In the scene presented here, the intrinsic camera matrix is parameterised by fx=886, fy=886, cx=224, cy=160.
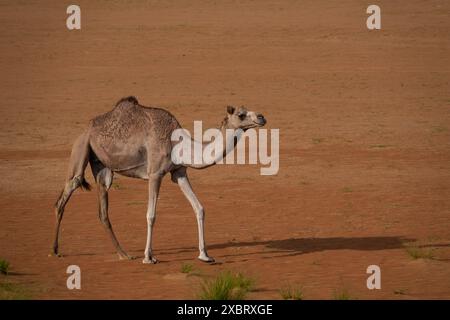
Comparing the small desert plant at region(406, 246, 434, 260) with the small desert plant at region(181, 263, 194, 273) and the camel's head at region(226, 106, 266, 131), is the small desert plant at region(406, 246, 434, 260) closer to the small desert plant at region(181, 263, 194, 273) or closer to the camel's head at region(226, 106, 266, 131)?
the camel's head at region(226, 106, 266, 131)

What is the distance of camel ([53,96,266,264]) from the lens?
11.0 m

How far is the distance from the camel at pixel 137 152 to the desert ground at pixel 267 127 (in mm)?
729

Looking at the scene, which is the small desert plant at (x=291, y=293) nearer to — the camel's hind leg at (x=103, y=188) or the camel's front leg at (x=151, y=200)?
the camel's front leg at (x=151, y=200)

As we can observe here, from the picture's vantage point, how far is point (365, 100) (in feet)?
95.1

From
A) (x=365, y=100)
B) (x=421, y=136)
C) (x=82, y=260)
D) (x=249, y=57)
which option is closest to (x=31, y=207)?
(x=82, y=260)

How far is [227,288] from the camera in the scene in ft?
30.6

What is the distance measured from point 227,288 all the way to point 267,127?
14728 mm

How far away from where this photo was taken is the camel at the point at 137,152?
1103 cm

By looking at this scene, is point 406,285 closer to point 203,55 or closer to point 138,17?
point 203,55

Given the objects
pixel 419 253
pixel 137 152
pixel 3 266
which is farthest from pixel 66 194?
pixel 419 253

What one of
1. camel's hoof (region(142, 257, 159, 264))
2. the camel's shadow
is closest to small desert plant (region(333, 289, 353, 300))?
the camel's shadow

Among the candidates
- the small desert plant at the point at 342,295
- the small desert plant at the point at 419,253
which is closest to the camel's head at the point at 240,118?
the small desert plant at the point at 342,295

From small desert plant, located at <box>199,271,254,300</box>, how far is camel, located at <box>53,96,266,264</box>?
1.43 meters
